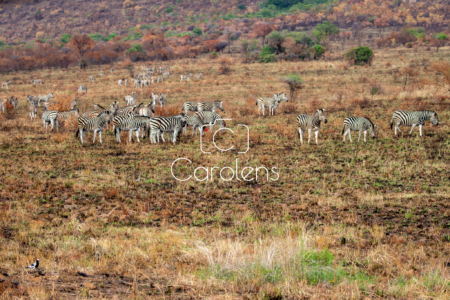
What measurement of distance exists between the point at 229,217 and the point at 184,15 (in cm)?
11292

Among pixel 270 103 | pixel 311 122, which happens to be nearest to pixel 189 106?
pixel 270 103

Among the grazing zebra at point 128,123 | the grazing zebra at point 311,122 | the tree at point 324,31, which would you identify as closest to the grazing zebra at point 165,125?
the grazing zebra at point 128,123

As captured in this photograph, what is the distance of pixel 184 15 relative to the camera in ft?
376

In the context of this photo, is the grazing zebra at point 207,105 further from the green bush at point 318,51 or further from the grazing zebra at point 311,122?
the green bush at point 318,51

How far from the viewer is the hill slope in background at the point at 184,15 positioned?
93.8m

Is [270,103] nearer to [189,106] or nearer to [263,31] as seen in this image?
[189,106]

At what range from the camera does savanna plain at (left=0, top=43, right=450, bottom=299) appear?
5500mm

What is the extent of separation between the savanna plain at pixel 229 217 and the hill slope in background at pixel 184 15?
82.1m

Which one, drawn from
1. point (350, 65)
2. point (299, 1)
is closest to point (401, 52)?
point (350, 65)

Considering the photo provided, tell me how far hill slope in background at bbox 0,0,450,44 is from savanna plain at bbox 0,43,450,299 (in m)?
82.1

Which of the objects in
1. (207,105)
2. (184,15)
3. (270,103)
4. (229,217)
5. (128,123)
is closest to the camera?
(229,217)

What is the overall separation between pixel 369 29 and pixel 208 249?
88.0 m

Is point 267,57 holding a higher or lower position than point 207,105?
higher

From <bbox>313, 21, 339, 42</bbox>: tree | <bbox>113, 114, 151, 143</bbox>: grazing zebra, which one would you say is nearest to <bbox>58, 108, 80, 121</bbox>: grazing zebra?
<bbox>113, 114, 151, 143</bbox>: grazing zebra
